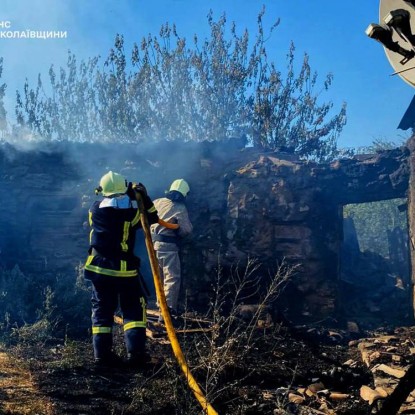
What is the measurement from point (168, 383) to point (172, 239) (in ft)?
10.9

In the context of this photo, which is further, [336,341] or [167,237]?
[167,237]

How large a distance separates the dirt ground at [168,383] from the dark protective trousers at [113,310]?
24 centimetres

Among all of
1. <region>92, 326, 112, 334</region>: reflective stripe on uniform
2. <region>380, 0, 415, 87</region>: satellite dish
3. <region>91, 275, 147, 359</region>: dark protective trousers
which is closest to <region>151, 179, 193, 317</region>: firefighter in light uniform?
<region>91, 275, 147, 359</region>: dark protective trousers

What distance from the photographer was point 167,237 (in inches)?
266

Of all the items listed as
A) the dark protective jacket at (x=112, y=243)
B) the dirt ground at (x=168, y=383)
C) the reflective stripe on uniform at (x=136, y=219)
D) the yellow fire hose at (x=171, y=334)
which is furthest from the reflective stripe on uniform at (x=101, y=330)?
the reflective stripe on uniform at (x=136, y=219)

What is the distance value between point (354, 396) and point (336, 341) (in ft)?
8.54

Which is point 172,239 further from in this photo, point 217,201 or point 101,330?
point 101,330

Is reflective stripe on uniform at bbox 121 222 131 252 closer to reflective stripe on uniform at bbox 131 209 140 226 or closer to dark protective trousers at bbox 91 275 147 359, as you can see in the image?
reflective stripe on uniform at bbox 131 209 140 226

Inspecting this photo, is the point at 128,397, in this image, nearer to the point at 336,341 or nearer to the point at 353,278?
the point at 336,341

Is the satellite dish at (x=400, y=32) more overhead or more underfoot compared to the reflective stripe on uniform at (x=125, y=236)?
more overhead

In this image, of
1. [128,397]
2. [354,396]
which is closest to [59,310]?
[128,397]

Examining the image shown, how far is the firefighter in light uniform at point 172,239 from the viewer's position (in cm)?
660

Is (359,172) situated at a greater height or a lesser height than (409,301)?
greater

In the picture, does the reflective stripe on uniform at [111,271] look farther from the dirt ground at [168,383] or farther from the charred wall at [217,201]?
the charred wall at [217,201]
